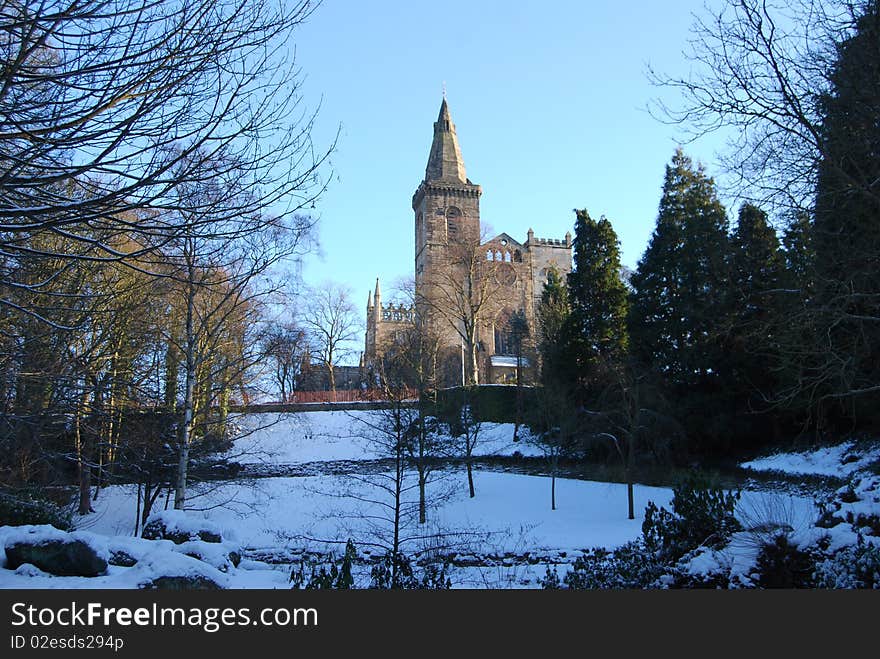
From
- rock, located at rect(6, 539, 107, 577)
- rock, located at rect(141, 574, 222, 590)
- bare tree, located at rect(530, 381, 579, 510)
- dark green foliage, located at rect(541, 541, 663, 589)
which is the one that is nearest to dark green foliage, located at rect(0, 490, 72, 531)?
rock, located at rect(6, 539, 107, 577)

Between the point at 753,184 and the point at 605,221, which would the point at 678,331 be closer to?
the point at 605,221

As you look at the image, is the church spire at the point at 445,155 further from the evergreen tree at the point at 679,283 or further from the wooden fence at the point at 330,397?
the evergreen tree at the point at 679,283

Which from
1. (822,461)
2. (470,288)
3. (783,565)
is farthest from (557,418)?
(783,565)

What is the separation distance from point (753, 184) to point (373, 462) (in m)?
21.8

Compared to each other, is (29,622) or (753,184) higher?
(753,184)

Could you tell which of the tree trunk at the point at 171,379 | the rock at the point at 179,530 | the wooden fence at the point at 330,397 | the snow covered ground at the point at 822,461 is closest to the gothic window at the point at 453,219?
the wooden fence at the point at 330,397

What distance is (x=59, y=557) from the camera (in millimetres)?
6715

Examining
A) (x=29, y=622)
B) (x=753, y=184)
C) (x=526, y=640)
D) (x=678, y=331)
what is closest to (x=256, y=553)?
(x=29, y=622)

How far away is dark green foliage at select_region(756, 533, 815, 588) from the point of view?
6.13 metres

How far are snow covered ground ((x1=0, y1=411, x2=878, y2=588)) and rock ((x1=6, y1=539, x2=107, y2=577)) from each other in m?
0.14

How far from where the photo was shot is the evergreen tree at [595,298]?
2702 cm

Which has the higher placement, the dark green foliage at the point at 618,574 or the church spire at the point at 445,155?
the church spire at the point at 445,155

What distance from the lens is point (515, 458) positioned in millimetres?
26531

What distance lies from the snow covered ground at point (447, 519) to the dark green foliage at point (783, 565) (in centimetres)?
24
